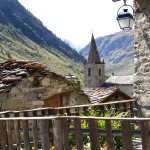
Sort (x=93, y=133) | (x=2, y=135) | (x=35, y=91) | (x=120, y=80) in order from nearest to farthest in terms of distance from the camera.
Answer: (x=93, y=133), (x=2, y=135), (x=35, y=91), (x=120, y=80)

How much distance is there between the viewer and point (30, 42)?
5472 inches

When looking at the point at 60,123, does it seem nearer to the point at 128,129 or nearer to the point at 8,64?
the point at 128,129

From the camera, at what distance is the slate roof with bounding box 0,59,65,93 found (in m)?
9.38

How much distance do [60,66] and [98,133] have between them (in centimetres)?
12117

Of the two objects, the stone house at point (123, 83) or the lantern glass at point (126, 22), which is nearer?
the lantern glass at point (126, 22)

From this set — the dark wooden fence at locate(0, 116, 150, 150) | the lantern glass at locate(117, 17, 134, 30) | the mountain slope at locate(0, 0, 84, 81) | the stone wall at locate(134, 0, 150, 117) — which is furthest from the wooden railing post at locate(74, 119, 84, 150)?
the mountain slope at locate(0, 0, 84, 81)

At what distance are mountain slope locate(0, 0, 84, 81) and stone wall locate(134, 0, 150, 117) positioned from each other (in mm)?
93740

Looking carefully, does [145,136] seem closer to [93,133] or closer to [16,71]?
[93,133]

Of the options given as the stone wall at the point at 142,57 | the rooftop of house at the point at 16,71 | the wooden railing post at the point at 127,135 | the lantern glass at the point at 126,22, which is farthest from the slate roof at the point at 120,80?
the wooden railing post at the point at 127,135

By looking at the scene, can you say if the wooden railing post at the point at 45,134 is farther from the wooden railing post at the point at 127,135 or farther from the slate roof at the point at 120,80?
the slate roof at the point at 120,80

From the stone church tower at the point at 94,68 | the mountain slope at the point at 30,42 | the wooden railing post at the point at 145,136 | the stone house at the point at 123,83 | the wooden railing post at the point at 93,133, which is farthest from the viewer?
the mountain slope at the point at 30,42

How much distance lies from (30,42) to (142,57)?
13485 centimetres

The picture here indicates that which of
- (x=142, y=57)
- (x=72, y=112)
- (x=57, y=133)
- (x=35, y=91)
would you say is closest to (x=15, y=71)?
(x=35, y=91)

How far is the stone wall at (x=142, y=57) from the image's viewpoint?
20.5 ft
